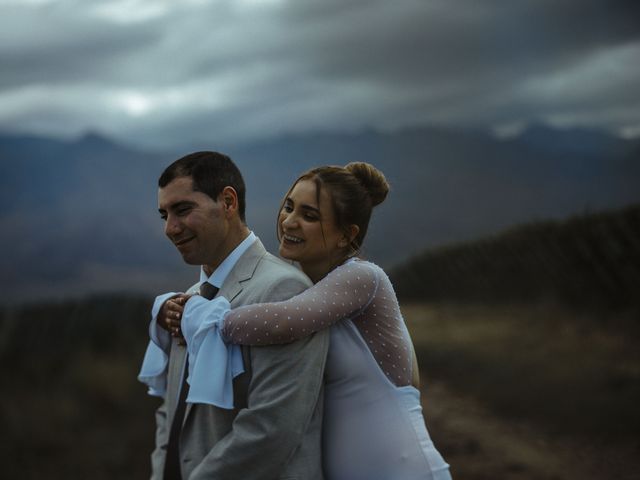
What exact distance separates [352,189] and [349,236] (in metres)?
0.18

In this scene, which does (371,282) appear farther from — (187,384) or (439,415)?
(439,415)

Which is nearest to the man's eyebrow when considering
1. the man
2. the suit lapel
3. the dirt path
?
the man

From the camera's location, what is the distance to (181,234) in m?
2.56

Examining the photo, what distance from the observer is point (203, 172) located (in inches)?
102


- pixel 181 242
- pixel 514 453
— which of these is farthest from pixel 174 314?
pixel 514 453

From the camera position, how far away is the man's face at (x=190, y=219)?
8.40ft

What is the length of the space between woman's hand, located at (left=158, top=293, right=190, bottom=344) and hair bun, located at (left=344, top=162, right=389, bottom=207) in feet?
2.63

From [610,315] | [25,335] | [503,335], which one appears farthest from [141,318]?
[610,315]

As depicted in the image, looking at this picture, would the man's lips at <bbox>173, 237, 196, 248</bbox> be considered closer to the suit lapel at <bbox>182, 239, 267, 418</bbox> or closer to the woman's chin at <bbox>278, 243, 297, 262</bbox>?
the suit lapel at <bbox>182, 239, 267, 418</bbox>

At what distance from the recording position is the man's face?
2.56 metres

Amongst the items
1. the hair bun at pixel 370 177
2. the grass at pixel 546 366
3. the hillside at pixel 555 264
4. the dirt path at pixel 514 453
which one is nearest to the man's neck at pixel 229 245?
the hair bun at pixel 370 177

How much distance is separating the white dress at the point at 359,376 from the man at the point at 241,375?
2.9 inches

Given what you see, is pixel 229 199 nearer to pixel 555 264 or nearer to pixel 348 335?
pixel 348 335

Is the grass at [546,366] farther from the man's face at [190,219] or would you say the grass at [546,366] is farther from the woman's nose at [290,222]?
the man's face at [190,219]
